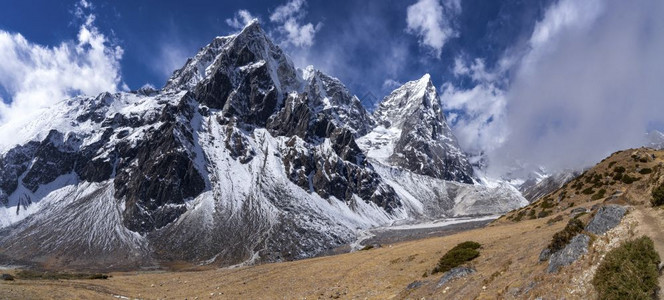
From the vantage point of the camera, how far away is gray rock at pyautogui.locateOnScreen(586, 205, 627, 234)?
17.5m

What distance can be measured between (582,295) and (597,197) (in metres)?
41.9

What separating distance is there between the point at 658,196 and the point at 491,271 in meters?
8.34

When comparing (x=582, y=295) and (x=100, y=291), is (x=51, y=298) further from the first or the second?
(x=582, y=295)

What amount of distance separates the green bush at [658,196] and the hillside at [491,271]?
1.13 ft

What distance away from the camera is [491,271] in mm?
21516

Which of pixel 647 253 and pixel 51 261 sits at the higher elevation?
pixel 51 261

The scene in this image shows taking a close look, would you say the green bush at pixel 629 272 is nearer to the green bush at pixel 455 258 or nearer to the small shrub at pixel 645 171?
the green bush at pixel 455 258

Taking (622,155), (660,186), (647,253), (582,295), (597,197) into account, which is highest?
(622,155)

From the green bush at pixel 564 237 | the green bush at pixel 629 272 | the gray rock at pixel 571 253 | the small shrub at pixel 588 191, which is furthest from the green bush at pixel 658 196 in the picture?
the small shrub at pixel 588 191

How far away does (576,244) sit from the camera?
16688 mm

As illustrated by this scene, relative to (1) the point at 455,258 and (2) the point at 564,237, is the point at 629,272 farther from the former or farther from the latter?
(1) the point at 455,258

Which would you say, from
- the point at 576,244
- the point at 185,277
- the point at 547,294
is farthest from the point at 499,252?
the point at 185,277

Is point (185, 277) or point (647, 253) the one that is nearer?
point (647, 253)

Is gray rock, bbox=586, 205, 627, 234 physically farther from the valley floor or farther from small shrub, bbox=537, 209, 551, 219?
small shrub, bbox=537, 209, 551, 219
